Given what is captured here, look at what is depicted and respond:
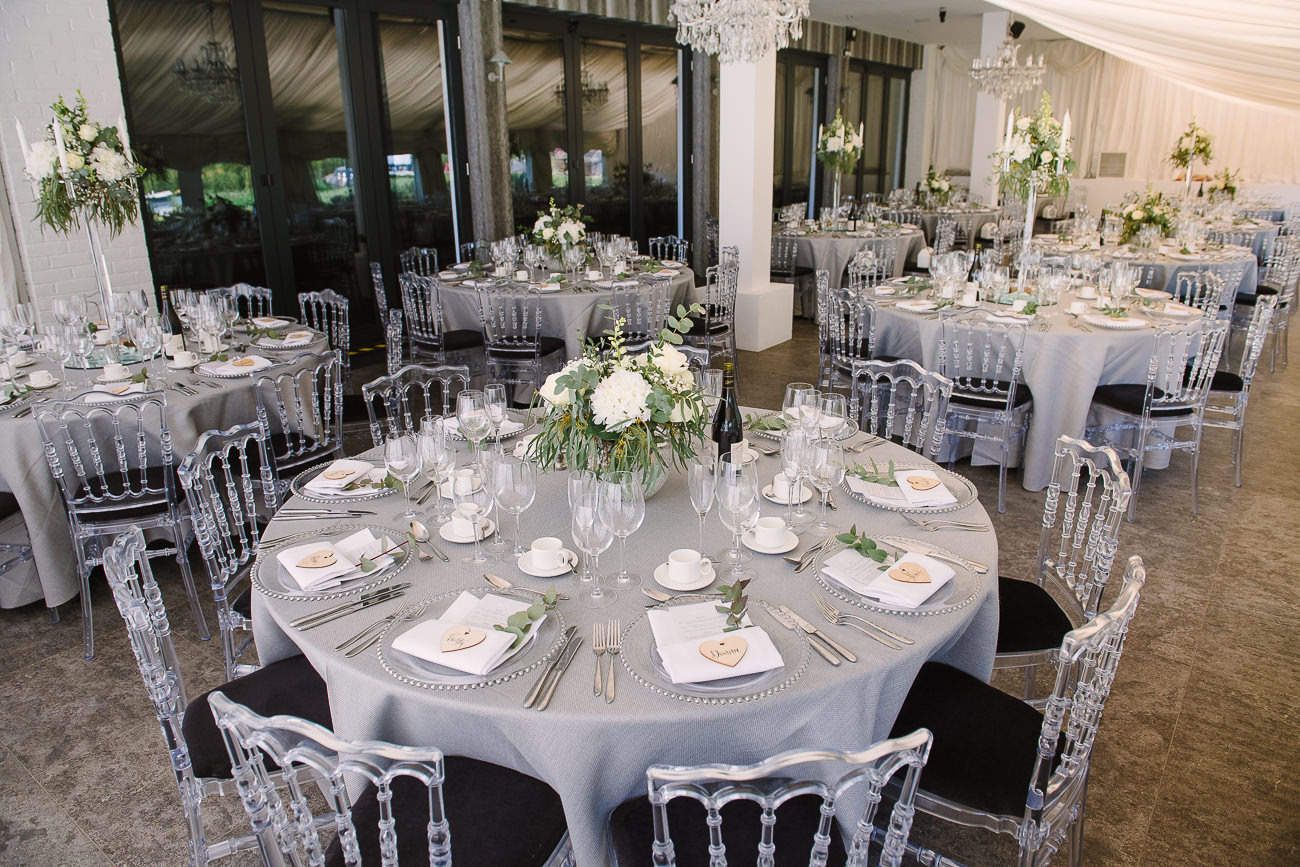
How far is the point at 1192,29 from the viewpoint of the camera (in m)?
1.04

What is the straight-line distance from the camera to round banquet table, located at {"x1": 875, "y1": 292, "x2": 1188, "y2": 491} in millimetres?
4176

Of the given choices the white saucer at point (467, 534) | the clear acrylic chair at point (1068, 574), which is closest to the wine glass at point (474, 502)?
the white saucer at point (467, 534)

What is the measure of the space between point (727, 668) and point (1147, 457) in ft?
13.0

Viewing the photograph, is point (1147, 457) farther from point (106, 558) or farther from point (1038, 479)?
point (106, 558)

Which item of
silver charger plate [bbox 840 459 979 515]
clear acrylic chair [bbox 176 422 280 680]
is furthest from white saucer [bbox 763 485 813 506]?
clear acrylic chair [bbox 176 422 280 680]

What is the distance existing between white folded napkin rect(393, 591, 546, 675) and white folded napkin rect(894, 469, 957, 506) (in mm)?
1092

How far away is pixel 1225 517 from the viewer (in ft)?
13.4

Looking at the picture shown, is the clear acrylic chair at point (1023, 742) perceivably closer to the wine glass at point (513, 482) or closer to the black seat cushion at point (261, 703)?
the wine glass at point (513, 482)

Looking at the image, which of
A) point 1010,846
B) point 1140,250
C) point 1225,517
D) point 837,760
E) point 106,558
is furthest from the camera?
point 1140,250

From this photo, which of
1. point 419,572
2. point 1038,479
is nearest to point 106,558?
point 419,572

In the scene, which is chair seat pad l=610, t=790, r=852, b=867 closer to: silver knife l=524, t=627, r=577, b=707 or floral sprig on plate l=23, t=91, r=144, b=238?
silver knife l=524, t=627, r=577, b=707

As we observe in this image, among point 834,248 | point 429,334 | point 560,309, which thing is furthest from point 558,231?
point 834,248

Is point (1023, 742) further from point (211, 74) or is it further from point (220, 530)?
point (211, 74)

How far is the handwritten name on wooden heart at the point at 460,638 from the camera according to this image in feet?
5.34
